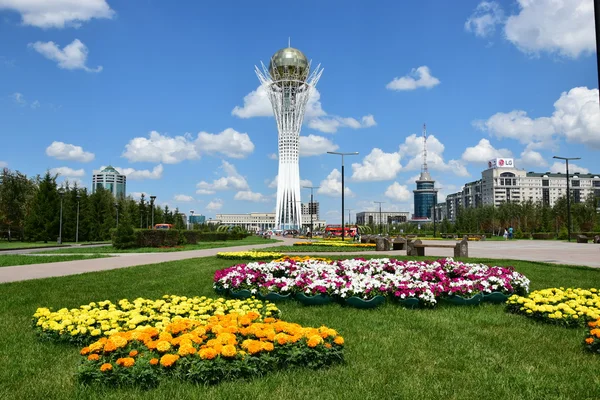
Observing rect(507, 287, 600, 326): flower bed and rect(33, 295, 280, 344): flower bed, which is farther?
rect(507, 287, 600, 326): flower bed

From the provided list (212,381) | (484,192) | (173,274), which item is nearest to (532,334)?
(212,381)

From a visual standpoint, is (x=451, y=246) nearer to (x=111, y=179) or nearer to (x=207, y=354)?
(x=207, y=354)

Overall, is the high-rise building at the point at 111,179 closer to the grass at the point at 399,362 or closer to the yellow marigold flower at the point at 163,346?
the grass at the point at 399,362

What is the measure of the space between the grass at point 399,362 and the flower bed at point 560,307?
0.19 m

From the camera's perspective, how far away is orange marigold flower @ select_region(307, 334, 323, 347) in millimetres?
5000

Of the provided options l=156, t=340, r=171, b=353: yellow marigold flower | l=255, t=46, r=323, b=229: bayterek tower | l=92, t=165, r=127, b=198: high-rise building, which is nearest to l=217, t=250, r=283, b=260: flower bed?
l=156, t=340, r=171, b=353: yellow marigold flower

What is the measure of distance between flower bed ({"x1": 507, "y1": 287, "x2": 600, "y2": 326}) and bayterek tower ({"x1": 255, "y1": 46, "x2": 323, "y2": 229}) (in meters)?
89.8

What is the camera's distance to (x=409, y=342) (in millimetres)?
6023

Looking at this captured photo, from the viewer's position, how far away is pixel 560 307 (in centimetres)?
707

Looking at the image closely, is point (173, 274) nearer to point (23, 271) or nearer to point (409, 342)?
point (23, 271)

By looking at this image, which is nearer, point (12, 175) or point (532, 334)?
point (532, 334)

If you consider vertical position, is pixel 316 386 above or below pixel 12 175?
below

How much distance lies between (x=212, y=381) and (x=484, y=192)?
18487cm

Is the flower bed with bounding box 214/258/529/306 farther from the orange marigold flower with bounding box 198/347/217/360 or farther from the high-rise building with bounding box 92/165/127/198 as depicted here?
the high-rise building with bounding box 92/165/127/198
